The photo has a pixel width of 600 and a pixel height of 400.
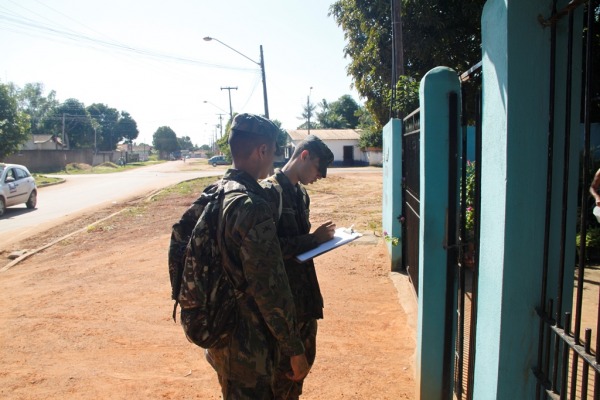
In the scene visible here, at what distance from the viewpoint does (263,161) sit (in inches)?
87.8

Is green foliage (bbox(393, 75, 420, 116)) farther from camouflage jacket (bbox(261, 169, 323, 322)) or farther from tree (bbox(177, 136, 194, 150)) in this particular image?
tree (bbox(177, 136, 194, 150))

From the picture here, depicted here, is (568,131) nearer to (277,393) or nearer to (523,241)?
(523,241)

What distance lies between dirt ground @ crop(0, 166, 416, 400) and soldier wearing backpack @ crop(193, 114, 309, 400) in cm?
144

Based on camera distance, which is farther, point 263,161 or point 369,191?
point 369,191

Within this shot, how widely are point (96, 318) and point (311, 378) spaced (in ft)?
8.54

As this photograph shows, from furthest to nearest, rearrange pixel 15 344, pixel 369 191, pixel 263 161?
pixel 369 191 < pixel 15 344 < pixel 263 161

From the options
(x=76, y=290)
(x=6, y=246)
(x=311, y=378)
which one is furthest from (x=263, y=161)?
(x=6, y=246)

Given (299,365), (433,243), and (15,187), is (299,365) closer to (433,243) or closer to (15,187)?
(433,243)

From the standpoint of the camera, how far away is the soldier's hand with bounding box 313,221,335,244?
2.47 metres

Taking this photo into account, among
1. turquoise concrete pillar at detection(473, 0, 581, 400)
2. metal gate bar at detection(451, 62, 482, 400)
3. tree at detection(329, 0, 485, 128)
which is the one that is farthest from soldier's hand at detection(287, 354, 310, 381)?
tree at detection(329, 0, 485, 128)

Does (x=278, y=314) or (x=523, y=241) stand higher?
(x=523, y=241)

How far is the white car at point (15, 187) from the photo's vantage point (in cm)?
1355

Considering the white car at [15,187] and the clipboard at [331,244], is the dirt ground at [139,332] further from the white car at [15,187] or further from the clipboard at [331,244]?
the white car at [15,187]

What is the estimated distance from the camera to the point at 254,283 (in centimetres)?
191
